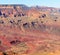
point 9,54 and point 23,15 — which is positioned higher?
point 9,54

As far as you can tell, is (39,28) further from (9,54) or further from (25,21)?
(9,54)

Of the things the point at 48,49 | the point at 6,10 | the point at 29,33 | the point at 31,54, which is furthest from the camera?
the point at 6,10

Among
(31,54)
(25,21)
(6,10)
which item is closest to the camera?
(31,54)

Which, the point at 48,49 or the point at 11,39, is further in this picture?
the point at 11,39

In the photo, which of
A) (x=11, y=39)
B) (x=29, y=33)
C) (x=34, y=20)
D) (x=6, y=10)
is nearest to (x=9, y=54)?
(x=11, y=39)

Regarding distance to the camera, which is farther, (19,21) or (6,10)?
(6,10)

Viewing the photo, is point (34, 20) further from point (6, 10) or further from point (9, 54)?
point (9, 54)

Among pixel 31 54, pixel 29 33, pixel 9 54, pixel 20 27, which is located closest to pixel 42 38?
pixel 29 33

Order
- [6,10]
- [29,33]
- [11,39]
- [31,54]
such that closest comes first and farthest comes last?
[31,54] < [11,39] < [29,33] < [6,10]

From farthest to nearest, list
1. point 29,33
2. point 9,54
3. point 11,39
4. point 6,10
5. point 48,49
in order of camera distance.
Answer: point 6,10 < point 29,33 < point 11,39 < point 48,49 < point 9,54
